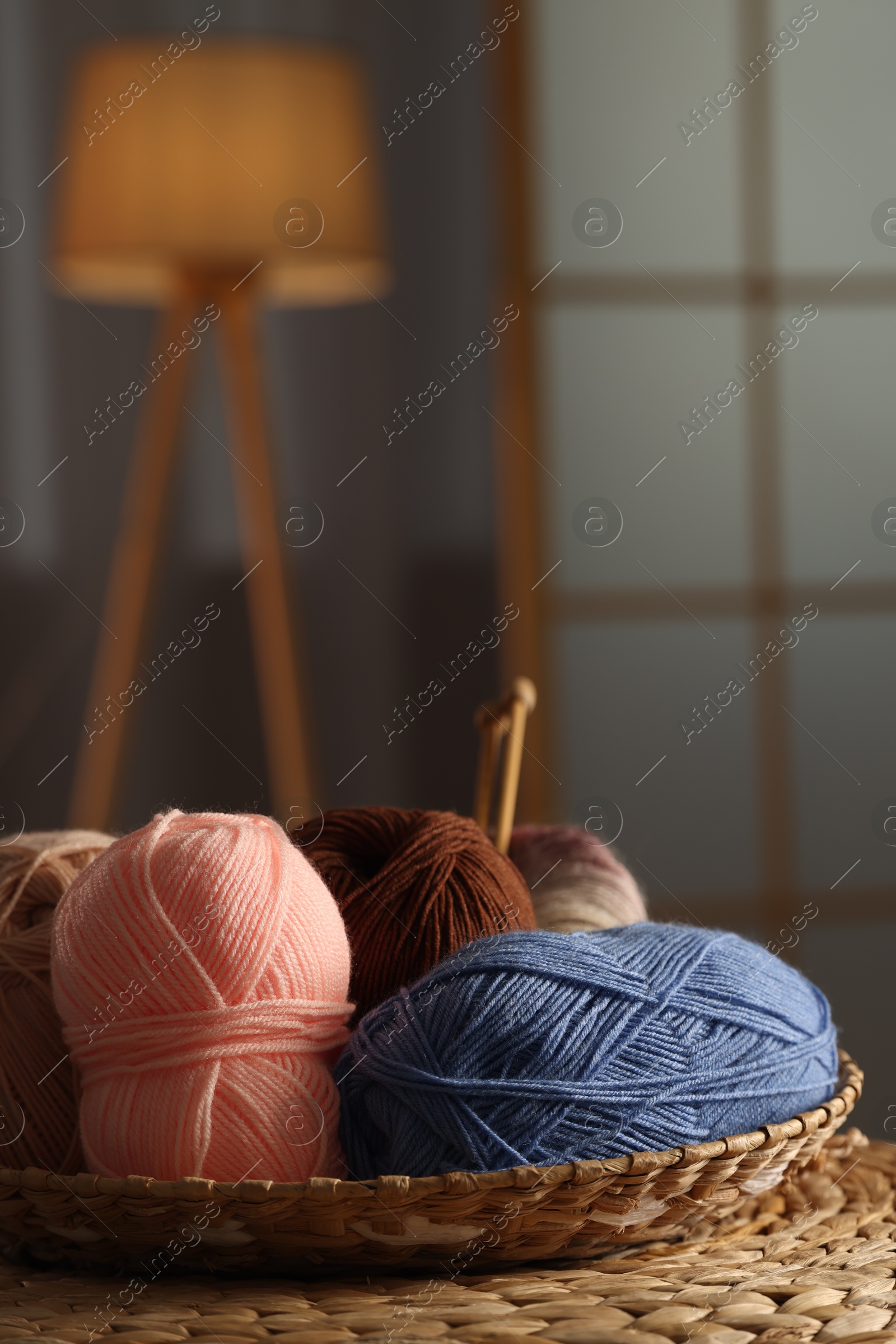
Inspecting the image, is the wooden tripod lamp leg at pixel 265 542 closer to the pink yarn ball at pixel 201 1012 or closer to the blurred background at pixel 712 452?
the blurred background at pixel 712 452

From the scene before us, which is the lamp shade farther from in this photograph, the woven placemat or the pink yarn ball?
the woven placemat

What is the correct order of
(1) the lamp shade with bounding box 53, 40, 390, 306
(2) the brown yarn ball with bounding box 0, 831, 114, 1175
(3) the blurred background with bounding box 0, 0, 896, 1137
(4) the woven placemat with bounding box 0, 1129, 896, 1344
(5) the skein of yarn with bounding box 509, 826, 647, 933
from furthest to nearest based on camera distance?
(3) the blurred background with bounding box 0, 0, 896, 1137 < (1) the lamp shade with bounding box 53, 40, 390, 306 < (5) the skein of yarn with bounding box 509, 826, 647, 933 < (2) the brown yarn ball with bounding box 0, 831, 114, 1175 < (4) the woven placemat with bounding box 0, 1129, 896, 1344

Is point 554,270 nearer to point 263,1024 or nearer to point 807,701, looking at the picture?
point 807,701

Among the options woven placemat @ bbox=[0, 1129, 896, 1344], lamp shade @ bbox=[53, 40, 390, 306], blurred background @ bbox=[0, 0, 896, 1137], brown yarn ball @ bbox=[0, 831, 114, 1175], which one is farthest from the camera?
blurred background @ bbox=[0, 0, 896, 1137]

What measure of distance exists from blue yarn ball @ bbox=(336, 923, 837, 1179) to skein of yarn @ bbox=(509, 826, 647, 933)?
0.14m

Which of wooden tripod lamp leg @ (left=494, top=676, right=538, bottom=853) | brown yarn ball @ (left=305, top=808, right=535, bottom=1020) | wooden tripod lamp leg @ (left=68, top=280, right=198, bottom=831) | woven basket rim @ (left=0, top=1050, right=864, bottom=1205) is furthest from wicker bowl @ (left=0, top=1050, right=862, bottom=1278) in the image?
wooden tripod lamp leg @ (left=68, top=280, right=198, bottom=831)

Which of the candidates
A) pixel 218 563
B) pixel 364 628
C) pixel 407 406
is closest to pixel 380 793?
pixel 364 628

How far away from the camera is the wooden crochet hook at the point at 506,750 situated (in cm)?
85

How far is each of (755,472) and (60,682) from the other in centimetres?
116

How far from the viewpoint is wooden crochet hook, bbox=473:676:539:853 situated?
0.85 metres

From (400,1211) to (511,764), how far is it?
0.35m

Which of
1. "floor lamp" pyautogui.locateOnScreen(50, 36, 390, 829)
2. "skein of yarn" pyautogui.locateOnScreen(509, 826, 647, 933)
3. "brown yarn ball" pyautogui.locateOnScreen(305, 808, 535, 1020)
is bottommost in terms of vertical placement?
"skein of yarn" pyautogui.locateOnScreen(509, 826, 647, 933)

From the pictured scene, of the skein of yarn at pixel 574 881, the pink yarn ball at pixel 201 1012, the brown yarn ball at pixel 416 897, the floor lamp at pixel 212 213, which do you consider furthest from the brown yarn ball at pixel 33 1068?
the floor lamp at pixel 212 213

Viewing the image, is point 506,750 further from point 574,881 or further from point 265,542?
point 265,542
